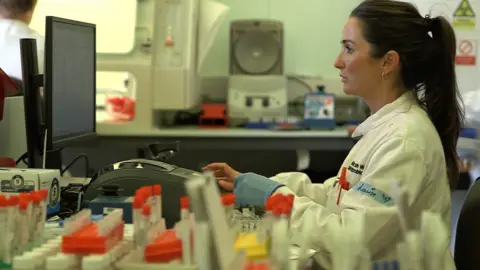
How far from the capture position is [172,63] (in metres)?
3.21

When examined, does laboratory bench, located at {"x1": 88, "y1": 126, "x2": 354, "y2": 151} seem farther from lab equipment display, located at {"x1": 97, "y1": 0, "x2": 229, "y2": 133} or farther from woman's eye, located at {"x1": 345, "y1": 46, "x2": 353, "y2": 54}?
woman's eye, located at {"x1": 345, "y1": 46, "x2": 353, "y2": 54}

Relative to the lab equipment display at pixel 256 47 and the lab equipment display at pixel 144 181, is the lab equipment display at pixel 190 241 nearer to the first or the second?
the lab equipment display at pixel 144 181

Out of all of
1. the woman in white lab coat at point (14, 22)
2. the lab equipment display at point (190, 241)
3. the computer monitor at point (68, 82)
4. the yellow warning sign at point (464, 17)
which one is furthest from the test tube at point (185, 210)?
the yellow warning sign at point (464, 17)

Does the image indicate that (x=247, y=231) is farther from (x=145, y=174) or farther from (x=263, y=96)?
(x=263, y=96)

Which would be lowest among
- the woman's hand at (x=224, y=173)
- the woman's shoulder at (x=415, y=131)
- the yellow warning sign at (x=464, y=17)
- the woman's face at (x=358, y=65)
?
the woman's hand at (x=224, y=173)

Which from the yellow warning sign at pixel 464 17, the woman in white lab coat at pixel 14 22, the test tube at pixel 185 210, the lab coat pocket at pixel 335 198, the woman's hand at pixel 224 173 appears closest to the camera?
the test tube at pixel 185 210

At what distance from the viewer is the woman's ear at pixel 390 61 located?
150 centimetres

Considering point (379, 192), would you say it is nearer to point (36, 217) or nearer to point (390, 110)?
point (390, 110)

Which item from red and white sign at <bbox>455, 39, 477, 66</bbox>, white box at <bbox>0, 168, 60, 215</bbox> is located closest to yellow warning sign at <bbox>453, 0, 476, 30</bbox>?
red and white sign at <bbox>455, 39, 477, 66</bbox>

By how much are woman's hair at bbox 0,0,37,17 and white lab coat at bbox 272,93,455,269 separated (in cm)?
169

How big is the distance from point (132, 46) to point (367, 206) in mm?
2172

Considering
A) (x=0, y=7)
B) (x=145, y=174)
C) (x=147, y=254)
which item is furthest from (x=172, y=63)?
(x=147, y=254)

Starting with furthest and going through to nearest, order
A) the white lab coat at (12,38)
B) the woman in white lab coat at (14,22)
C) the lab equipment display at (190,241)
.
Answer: the woman in white lab coat at (14,22)
the white lab coat at (12,38)
the lab equipment display at (190,241)

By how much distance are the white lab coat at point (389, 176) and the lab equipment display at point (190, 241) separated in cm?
32
